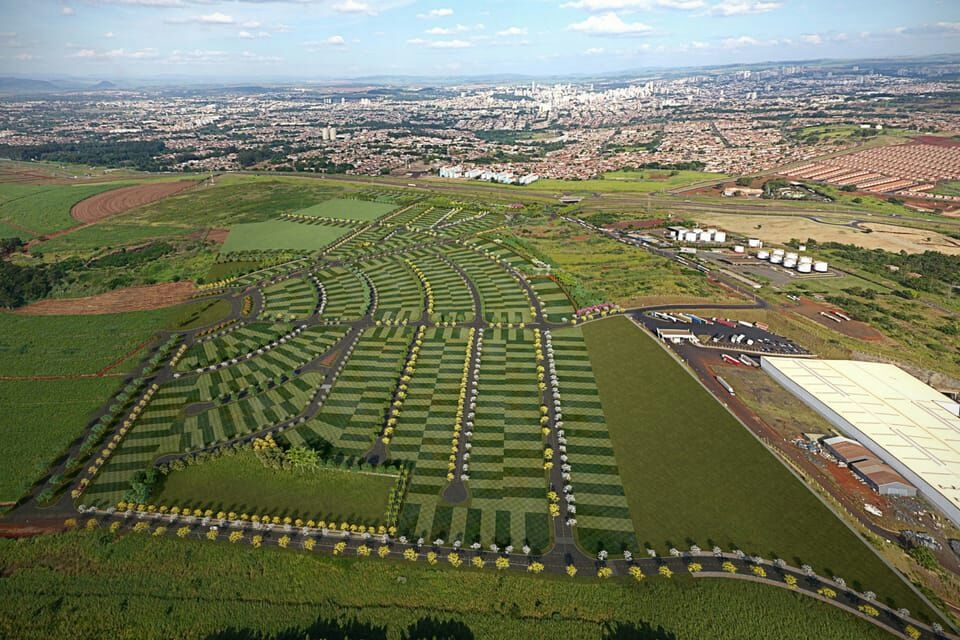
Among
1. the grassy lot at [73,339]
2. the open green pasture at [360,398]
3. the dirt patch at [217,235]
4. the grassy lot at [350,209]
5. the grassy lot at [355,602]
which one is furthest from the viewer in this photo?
the grassy lot at [350,209]

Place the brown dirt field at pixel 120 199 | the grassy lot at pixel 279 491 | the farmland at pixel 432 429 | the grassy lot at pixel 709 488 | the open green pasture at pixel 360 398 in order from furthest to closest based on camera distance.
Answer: the brown dirt field at pixel 120 199, the open green pasture at pixel 360 398, the grassy lot at pixel 279 491, the farmland at pixel 432 429, the grassy lot at pixel 709 488

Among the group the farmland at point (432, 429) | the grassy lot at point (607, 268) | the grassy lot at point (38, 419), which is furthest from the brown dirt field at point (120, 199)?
the grassy lot at point (607, 268)

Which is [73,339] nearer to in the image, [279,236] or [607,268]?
[279,236]

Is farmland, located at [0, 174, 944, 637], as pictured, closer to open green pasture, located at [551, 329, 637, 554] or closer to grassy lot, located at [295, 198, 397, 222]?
open green pasture, located at [551, 329, 637, 554]

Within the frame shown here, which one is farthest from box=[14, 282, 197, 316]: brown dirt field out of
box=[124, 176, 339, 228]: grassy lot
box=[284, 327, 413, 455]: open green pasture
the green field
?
box=[124, 176, 339, 228]: grassy lot

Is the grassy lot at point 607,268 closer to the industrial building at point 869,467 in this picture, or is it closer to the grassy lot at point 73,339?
the industrial building at point 869,467

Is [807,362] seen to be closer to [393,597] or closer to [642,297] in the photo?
[642,297]
